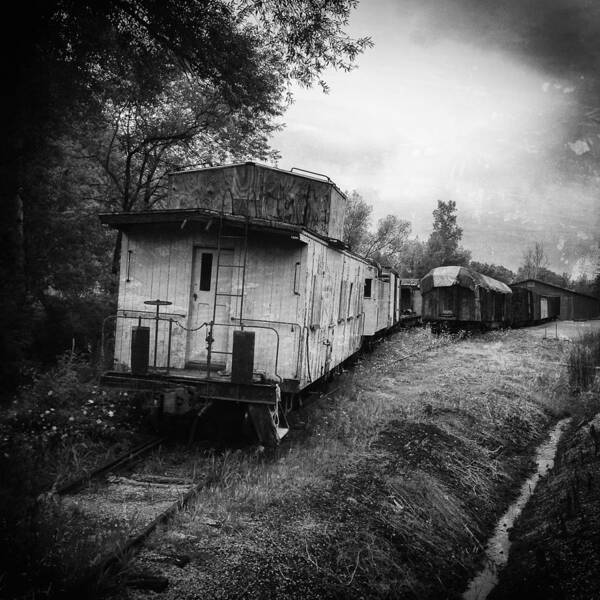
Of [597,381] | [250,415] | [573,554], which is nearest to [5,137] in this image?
[250,415]

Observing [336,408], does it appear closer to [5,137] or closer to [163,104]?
[5,137]

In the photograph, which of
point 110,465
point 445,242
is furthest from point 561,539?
point 445,242

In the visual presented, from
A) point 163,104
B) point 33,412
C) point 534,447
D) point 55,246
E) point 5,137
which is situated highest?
point 163,104

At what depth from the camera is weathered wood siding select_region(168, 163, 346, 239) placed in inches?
433

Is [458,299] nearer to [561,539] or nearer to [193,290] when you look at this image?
[193,290]

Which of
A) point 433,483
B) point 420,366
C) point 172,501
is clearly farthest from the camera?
point 420,366

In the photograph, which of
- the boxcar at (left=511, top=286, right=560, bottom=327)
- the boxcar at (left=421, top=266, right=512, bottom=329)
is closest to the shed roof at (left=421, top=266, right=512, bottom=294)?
the boxcar at (left=421, top=266, right=512, bottom=329)

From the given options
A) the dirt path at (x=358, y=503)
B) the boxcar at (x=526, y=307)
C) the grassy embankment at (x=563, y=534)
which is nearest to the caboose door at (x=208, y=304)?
the dirt path at (x=358, y=503)

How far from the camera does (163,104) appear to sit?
16188 millimetres

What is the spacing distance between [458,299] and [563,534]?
65.4 feet

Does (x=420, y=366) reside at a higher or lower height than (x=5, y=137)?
lower

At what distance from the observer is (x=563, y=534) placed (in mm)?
5250

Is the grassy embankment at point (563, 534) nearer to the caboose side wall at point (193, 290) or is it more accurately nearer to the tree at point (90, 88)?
the caboose side wall at point (193, 290)

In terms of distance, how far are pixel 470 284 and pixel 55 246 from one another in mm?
19003
